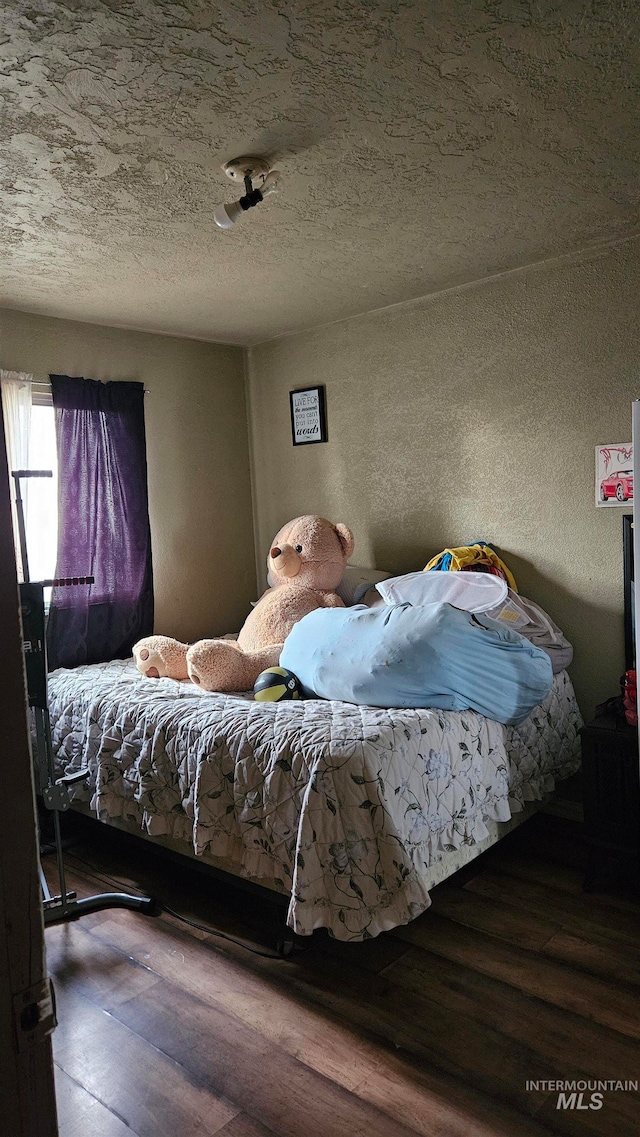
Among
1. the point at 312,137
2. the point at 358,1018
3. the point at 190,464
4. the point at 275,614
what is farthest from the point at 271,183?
the point at 358,1018

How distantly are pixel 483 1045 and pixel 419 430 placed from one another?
262 cm

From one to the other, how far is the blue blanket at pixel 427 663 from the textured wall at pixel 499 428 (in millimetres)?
638

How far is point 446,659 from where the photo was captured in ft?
8.22

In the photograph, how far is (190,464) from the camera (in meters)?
4.18

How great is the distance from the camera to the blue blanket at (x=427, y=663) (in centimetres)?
250

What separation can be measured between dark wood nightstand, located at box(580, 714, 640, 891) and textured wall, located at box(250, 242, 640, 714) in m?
0.58

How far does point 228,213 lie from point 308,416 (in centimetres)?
191

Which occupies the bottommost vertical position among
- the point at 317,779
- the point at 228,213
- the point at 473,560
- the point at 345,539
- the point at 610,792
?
the point at 610,792

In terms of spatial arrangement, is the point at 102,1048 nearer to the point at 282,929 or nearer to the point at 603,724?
the point at 282,929

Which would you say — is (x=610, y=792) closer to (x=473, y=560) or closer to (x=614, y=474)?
(x=473, y=560)

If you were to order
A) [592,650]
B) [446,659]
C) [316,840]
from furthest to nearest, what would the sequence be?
[592,650] < [446,659] < [316,840]

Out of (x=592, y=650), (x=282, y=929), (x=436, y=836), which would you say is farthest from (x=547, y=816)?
(x=282, y=929)

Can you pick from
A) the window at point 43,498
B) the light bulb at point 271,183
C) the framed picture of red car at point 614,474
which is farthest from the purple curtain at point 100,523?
the framed picture of red car at point 614,474

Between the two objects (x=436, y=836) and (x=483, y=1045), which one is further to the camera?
(x=436, y=836)
